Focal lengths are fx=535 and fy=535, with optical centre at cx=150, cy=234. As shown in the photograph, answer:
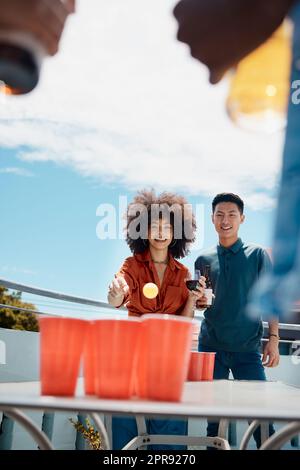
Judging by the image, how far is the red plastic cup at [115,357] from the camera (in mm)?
643

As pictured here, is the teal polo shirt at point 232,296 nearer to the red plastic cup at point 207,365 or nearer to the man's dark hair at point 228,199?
→ the man's dark hair at point 228,199

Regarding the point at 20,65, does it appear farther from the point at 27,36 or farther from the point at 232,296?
the point at 232,296

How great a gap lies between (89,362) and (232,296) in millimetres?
1659

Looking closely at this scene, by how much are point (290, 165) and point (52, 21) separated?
1.06 feet

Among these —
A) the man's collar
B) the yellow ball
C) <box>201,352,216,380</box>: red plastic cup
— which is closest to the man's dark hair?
the man's collar

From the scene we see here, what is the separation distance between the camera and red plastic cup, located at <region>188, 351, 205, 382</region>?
1.17 meters

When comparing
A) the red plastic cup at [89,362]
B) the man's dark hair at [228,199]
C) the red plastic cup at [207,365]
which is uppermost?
the man's dark hair at [228,199]

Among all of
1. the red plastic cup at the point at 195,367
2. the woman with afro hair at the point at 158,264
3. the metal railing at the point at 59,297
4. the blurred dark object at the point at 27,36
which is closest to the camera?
the blurred dark object at the point at 27,36

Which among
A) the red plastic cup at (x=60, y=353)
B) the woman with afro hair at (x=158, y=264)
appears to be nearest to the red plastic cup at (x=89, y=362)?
the red plastic cup at (x=60, y=353)

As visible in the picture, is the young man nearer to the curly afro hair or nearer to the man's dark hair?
the man's dark hair

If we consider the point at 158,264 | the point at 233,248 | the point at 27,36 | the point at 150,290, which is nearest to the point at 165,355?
the point at 27,36

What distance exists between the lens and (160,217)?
94.0 inches

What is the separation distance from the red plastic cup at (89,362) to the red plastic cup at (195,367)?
0.50 m

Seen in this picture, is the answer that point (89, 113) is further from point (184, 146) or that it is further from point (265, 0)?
point (265, 0)
